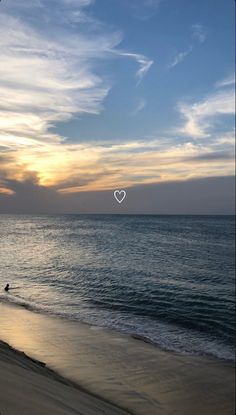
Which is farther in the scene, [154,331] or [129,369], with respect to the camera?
[154,331]

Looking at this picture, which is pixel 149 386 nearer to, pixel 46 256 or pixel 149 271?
pixel 149 271

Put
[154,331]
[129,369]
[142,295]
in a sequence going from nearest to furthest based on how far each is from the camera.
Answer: [129,369] < [154,331] < [142,295]

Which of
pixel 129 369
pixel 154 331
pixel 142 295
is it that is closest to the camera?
pixel 129 369

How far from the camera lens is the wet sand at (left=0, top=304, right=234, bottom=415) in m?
12.9

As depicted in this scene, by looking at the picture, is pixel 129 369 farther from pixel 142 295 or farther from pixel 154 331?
pixel 142 295

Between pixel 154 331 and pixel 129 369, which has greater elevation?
pixel 129 369

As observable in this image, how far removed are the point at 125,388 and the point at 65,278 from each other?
27.1m

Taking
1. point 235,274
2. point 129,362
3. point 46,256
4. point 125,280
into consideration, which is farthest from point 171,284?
point 46,256

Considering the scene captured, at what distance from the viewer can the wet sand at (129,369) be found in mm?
12875

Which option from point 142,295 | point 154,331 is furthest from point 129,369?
point 142,295

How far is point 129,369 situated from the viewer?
1559 centimetres

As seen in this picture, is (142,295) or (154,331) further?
(142,295)

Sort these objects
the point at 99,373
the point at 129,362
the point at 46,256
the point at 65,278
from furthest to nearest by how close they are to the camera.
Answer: the point at 46,256
the point at 65,278
the point at 129,362
the point at 99,373

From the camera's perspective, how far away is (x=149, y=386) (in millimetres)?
14047
